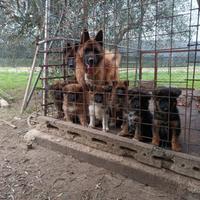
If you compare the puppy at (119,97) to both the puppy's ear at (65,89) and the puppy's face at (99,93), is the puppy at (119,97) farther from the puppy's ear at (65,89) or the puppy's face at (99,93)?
the puppy's ear at (65,89)

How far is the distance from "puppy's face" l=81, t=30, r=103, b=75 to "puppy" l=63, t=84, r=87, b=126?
1.41 ft

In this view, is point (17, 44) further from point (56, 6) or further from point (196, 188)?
point (196, 188)

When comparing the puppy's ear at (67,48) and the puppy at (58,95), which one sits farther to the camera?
the puppy's ear at (67,48)

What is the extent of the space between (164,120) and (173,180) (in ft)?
2.67

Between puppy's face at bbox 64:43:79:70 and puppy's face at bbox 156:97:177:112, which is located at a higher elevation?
puppy's face at bbox 64:43:79:70

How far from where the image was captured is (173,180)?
3.49 m

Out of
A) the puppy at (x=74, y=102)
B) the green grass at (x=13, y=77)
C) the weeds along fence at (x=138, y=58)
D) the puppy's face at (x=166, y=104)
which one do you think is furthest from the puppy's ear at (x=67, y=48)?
the green grass at (x=13, y=77)

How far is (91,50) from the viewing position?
16.7ft

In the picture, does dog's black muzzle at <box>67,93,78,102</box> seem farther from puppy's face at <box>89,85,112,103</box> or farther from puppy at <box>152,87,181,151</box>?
puppy at <box>152,87,181,151</box>

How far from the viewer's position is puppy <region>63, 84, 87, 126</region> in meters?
5.16

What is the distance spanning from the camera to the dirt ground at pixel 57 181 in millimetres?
3543

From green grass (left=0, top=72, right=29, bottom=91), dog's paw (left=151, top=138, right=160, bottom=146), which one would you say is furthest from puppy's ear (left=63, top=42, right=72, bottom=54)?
green grass (left=0, top=72, right=29, bottom=91)

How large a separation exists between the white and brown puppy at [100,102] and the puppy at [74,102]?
12.8 inches

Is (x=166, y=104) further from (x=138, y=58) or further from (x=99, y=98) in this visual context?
(x=138, y=58)
